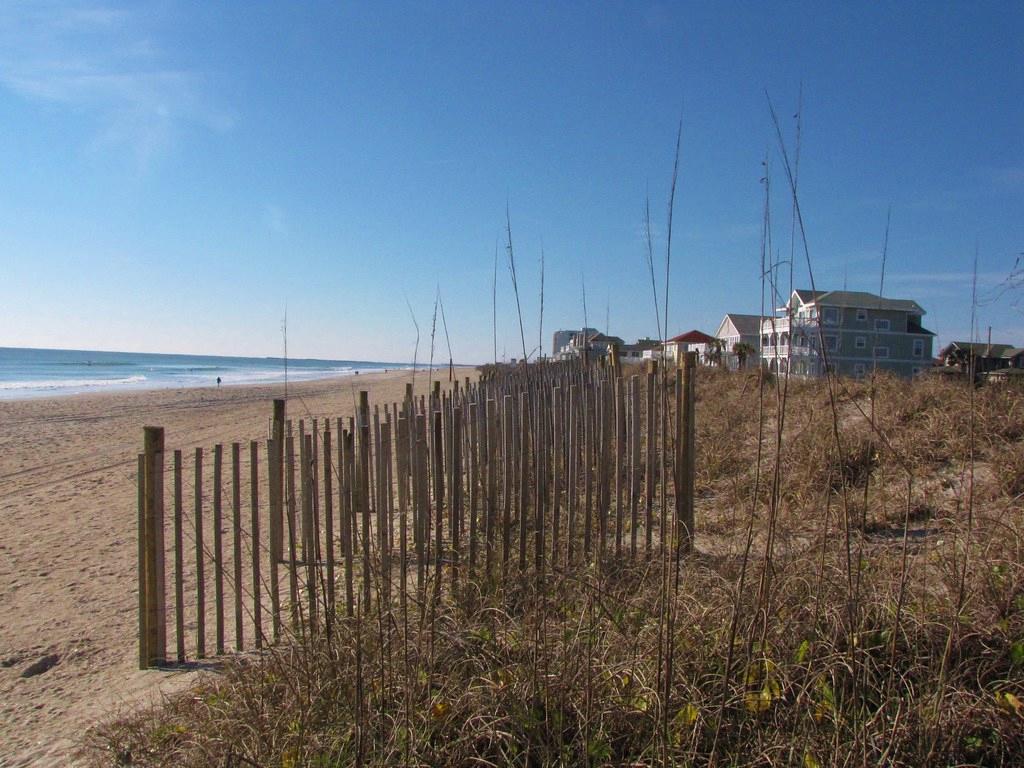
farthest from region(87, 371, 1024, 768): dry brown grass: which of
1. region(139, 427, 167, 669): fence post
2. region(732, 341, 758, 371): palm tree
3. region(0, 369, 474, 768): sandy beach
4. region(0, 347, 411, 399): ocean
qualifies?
region(732, 341, 758, 371): palm tree

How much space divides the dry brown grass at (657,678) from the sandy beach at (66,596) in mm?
579

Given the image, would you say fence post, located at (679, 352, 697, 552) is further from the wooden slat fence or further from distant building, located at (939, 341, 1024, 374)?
distant building, located at (939, 341, 1024, 374)

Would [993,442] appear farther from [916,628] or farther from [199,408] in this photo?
[199,408]

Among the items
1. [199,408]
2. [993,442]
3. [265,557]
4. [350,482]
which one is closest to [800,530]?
[993,442]

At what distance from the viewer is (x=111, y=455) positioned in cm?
1130

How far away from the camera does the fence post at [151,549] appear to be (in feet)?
10.4

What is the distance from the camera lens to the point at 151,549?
126 inches

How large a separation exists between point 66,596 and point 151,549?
196cm

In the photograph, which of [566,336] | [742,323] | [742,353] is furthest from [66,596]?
[742,323]

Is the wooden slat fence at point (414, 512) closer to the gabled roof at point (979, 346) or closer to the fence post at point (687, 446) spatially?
the fence post at point (687, 446)

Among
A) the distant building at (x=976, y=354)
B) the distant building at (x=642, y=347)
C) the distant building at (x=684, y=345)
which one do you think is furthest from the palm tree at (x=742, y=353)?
the distant building at (x=976, y=354)

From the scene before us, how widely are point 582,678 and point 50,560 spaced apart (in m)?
5.15

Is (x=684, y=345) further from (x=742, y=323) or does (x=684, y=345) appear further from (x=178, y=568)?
(x=742, y=323)

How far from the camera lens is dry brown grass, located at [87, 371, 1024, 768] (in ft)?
6.46
